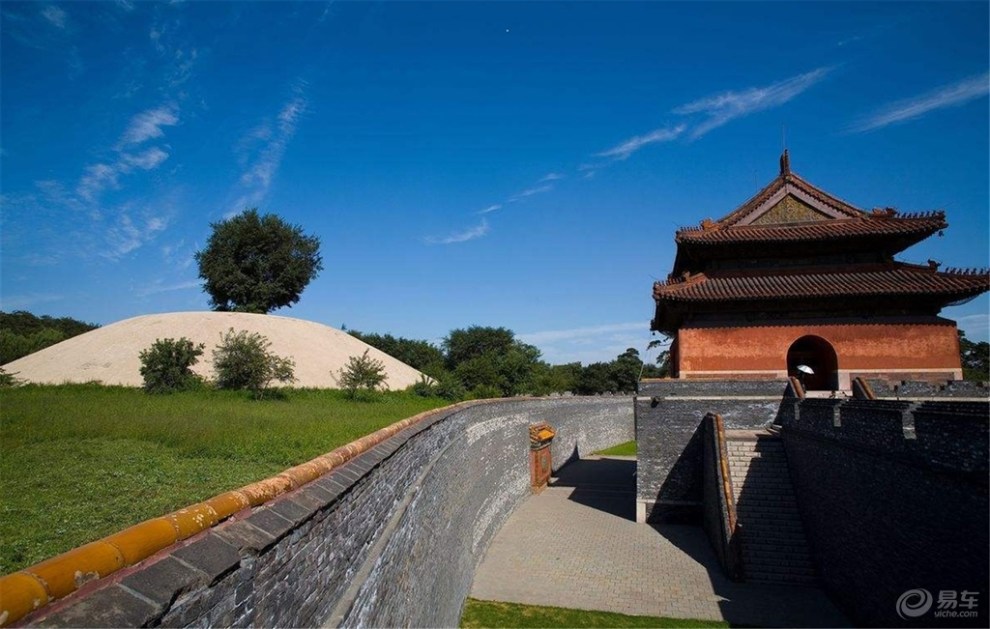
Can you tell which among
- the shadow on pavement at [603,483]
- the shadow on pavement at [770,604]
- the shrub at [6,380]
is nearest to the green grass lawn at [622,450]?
the shadow on pavement at [603,483]

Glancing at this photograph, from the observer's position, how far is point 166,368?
62.3ft

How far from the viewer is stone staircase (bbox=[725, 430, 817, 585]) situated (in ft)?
38.7

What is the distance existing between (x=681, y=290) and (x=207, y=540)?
51.9ft

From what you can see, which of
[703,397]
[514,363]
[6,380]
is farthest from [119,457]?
[514,363]

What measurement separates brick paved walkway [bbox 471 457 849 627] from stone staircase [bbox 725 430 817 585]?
1.55ft

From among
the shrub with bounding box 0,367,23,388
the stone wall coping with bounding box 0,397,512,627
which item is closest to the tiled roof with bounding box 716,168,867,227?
the stone wall coping with bounding box 0,397,512,627

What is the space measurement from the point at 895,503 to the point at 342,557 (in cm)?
836

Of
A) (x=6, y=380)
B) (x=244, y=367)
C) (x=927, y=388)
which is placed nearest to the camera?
(x=927, y=388)

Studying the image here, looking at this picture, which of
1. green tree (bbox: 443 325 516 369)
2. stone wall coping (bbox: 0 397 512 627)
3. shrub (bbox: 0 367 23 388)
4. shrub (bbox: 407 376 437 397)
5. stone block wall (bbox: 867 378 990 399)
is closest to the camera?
stone wall coping (bbox: 0 397 512 627)

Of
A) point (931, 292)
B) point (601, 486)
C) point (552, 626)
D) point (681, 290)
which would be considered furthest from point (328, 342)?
point (931, 292)

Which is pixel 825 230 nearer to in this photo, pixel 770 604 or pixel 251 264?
pixel 770 604

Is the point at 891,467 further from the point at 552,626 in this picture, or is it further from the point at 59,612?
the point at 59,612

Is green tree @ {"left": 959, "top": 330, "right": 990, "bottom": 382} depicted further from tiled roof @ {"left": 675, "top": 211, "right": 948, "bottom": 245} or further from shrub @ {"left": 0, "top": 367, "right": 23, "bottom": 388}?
shrub @ {"left": 0, "top": 367, "right": 23, "bottom": 388}

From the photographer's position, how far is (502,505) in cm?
1694
